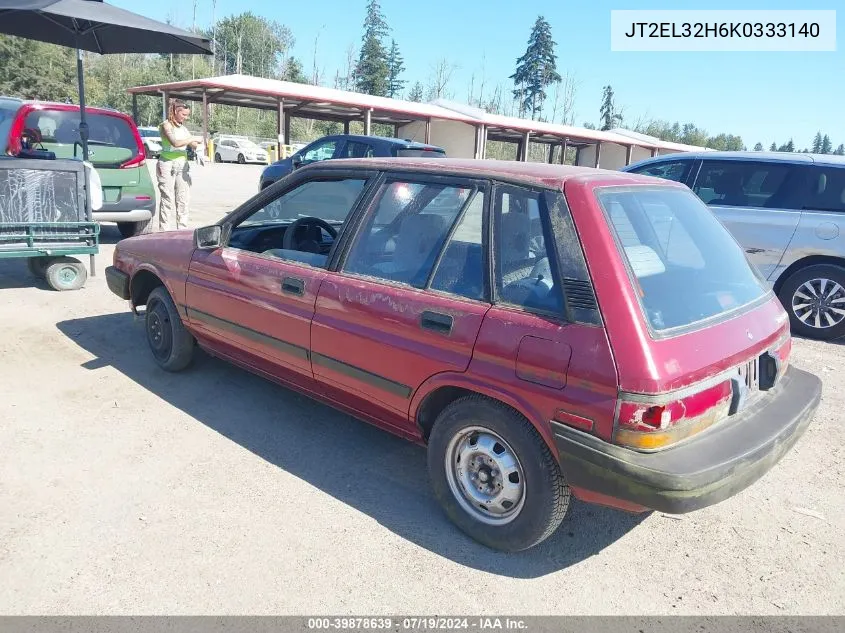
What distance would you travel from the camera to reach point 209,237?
13.0ft

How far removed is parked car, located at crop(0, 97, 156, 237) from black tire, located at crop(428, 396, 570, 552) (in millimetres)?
6907

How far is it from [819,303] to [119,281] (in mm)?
6475

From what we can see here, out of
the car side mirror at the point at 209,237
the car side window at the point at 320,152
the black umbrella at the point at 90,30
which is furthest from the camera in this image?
the car side window at the point at 320,152

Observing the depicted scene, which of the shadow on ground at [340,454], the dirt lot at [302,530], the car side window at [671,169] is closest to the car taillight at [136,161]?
the shadow on ground at [340,454]

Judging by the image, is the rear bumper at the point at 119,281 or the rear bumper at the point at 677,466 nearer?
the rear bumper at the point at 677,466

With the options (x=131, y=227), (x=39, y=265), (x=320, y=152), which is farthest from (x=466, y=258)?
(x=320, y=152)

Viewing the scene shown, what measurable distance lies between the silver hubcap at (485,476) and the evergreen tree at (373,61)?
8212cm

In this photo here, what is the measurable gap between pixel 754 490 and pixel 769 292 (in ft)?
3.60

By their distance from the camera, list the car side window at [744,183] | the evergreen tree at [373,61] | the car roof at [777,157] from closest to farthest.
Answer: the car roof at [777,157], the car side window at [744,183], the evergreen tree at [373,61]

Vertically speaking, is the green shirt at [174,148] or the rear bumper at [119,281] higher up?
the green shirt at [174,148]

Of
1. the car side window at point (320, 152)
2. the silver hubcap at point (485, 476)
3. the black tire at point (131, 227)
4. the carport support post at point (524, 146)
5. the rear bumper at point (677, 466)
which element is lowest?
the silver hubcap at point (485, 476)

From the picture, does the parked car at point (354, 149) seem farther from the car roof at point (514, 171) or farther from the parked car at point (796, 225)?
the car roof at point (514, 171)

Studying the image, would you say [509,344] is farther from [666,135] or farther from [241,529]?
[666,135]

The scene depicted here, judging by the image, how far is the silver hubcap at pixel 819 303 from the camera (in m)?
6.12
